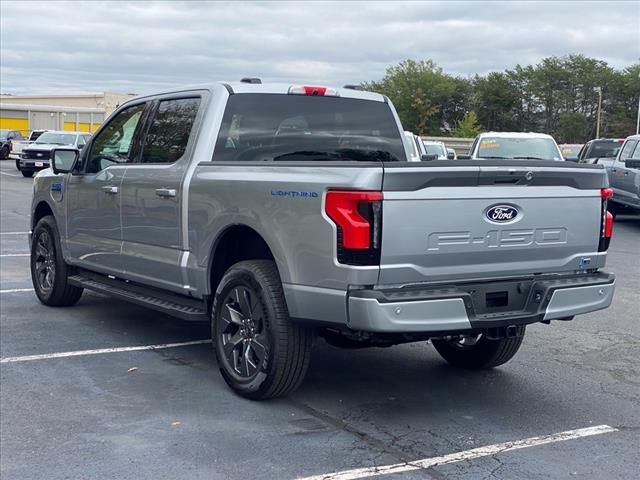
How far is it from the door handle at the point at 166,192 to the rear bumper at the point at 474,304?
2097 millimetres

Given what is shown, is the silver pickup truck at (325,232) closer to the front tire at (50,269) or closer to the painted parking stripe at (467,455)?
the painted parking stripe at (467,455)

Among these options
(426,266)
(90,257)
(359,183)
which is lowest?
(90,257)

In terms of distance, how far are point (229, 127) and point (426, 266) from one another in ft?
7.16

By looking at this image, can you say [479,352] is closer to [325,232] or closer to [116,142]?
[325,232]

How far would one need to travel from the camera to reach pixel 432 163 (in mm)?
5020

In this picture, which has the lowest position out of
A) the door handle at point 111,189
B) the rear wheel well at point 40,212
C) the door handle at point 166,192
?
the rear wheel well at point 40,212

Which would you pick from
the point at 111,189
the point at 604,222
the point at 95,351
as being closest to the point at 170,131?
the point at 111,189

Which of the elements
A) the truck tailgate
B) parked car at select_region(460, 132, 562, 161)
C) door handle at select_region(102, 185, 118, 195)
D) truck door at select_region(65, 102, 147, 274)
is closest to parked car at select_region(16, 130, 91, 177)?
parked car at select_region(460, 132, 562, 161)

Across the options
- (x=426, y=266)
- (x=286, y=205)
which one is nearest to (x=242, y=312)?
(x=286, y=205)

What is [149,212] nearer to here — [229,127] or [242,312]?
[229,127]

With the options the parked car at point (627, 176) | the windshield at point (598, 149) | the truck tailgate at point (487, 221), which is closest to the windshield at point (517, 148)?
the parked car at point (627, 176)

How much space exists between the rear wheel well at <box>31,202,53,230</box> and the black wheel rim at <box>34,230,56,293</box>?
0.24 m

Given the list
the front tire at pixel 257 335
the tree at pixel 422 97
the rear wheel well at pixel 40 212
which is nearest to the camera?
the front tire at pixel 257 335

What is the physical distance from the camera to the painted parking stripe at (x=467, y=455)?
14.7 feet
